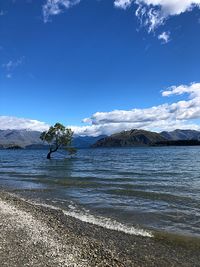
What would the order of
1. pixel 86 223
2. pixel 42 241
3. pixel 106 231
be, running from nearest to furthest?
1. pixel 42 241
2. pixel 106 231
3. pixel 86 223

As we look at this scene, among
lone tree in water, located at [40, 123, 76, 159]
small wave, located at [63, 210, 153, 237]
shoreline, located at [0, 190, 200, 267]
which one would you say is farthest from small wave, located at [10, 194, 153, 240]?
lone tree in water, located at [40, 123, 76, 159]

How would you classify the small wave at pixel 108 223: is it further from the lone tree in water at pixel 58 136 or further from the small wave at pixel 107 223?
the lone tree in water at pixel 58 136

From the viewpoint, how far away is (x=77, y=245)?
14.8 m

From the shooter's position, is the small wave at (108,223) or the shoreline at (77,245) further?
the small wave at (108,223)

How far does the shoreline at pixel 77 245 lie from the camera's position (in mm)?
12930

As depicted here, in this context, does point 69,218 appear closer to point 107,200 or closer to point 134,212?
point 134,212

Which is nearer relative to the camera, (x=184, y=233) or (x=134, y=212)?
(x=184, y=233)

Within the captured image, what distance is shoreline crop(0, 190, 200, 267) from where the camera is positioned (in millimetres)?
12930

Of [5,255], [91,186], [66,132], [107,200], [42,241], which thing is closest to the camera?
[5,255]

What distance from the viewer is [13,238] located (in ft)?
49.5

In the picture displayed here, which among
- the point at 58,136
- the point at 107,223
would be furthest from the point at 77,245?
the point at 58,136

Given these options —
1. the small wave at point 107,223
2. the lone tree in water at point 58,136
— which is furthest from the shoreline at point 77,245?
the lone tree in water at point 58,136

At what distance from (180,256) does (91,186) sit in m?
24.9

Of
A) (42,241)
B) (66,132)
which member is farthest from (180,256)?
(66,132)
